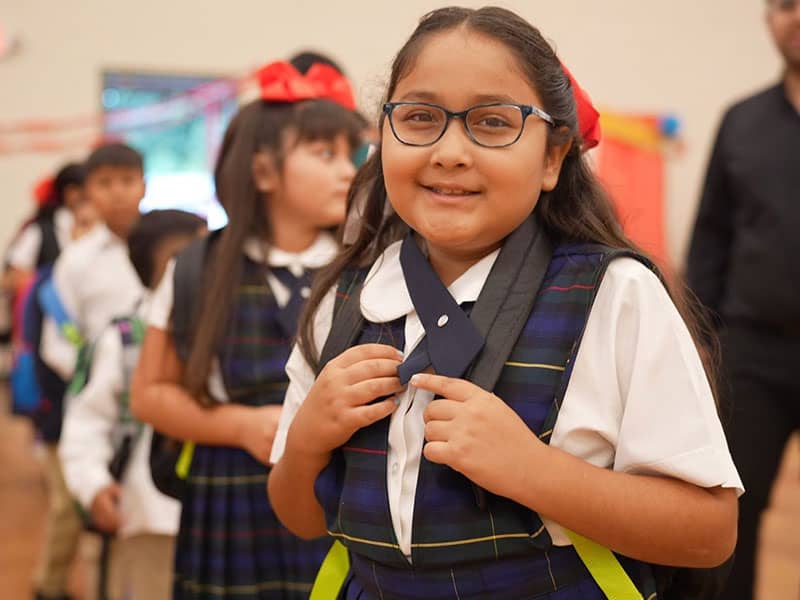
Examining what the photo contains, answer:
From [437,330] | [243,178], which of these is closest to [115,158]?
[243,178]

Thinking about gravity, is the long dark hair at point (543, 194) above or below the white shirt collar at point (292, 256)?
above

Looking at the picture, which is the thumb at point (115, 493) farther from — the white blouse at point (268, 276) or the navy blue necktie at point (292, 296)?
the navy blue necktie at point (292, 296)

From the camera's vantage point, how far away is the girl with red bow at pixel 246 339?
1823mm

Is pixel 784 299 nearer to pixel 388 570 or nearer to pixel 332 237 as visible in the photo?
pixel 332 237

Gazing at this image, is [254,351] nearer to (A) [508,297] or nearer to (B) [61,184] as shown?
(A) [508,297]

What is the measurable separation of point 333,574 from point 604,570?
0.36 m

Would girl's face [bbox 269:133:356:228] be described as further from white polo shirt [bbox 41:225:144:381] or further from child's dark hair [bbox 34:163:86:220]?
child's dark hair [bbox 34:163:86:220]

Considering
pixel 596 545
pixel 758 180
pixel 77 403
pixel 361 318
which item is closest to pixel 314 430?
pixel 361 318

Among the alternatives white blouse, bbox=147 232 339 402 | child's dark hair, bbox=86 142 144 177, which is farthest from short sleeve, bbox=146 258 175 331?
child's dark hair, bbox=86 142 144 177

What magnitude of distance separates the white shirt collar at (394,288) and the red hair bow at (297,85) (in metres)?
0.78

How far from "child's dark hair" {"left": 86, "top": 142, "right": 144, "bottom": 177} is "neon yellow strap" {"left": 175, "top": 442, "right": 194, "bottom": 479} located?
1773 millimetres

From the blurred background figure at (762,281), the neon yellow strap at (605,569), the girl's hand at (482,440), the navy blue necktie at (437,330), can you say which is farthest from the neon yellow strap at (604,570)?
the blurred background figure at (762,281)

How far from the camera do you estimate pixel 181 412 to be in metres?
1.82

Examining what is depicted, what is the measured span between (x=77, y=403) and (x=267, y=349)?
779mm
